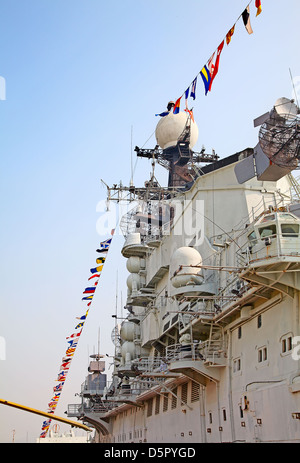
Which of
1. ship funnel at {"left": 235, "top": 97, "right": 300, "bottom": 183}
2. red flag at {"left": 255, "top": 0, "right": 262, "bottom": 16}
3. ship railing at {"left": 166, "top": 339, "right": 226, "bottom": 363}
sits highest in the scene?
red flag at {"left": 255, "top": 0, "right": 262, "bottom": 16}

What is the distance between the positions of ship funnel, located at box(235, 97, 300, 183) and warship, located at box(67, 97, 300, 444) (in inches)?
1.3

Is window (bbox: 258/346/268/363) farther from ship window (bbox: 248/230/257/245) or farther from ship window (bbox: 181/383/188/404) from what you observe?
ship window (bbox: 181/383/188/404)

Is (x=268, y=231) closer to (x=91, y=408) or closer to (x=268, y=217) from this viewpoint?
(x=268, y=217)

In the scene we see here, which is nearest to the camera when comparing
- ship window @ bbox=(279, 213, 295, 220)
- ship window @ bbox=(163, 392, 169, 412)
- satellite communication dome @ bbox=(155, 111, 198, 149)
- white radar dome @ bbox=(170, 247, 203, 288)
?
ship window @ bbox=(279, 213, 295, 220)

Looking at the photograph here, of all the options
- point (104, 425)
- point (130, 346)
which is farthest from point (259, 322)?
point (104, 425)

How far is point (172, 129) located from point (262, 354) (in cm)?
2193

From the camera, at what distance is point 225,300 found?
1961 centimetres

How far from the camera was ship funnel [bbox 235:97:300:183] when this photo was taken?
16875mm

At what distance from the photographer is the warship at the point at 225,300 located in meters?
15.6

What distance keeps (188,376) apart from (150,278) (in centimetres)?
1025

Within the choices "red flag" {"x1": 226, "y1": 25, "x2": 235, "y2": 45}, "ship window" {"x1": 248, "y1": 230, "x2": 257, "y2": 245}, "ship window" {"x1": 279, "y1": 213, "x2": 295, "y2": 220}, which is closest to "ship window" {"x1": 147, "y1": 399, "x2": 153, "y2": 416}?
"ship window" {"x1": 248, "y1": 230, "x2": 257, "y2": 245}

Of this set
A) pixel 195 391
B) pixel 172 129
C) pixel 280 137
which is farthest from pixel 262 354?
pixel 172 129
